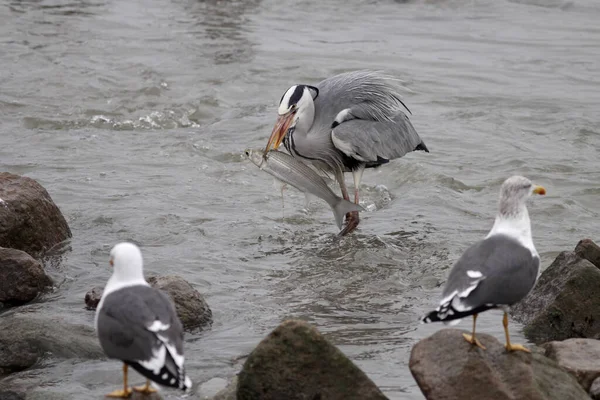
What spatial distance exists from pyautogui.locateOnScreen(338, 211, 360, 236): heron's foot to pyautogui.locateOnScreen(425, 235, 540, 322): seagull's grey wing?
161 inches

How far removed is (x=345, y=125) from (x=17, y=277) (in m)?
3.83

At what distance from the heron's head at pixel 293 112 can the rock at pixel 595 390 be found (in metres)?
4.26

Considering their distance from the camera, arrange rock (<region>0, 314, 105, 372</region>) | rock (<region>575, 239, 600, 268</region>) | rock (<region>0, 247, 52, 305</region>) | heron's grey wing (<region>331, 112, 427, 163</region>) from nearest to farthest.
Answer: rock (<region>0, 314, 105, 372</region>) < rock (<region>575, 239, 600, 268</region>) < rock (<region>0, 247, 52, 305</region>) < heron's grey wing (<region>331, 112, 427, 163</region>)

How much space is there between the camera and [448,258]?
8750 mm

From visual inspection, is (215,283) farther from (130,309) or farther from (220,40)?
(220,40)

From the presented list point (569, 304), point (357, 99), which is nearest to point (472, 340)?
point (569, 304)

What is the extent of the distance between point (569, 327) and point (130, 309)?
9.99ft

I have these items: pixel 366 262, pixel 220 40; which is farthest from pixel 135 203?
pixel 220 40

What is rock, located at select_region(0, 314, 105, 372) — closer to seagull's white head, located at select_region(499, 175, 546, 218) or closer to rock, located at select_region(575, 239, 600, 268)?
seagull's white head, located at select_region(499, 175, 546, 218)

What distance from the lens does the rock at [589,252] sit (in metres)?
6.80

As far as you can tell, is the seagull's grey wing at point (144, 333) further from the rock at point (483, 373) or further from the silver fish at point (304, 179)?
the silver fish at point (304, 179)

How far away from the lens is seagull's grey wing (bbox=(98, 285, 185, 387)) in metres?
4.70

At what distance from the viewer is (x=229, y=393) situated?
536 centimetres

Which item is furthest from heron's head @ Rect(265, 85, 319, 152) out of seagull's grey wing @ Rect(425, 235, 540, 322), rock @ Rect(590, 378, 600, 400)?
rock @ Rect(590, 378, 600, 400)
